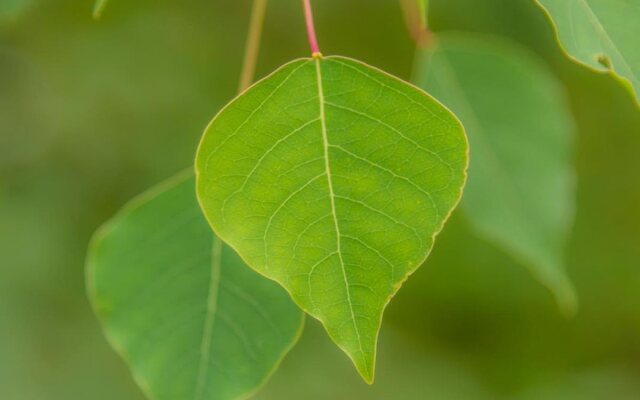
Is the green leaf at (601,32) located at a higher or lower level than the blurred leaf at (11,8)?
higher

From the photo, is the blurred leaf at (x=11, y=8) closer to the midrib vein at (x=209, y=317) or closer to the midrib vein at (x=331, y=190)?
the midrib vein at (x=209, y=317)

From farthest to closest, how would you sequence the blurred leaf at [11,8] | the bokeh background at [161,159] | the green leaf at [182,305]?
the bokeh background at [161,159] → the blurred leaf at [11,8] → the green leaf at [182,305]

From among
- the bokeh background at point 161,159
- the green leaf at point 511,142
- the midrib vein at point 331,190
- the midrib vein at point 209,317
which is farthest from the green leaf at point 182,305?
the bokeh background at point 161,159

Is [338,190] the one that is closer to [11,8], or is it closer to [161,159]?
[11,8]

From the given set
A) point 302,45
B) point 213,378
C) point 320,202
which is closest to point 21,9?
point 213,378

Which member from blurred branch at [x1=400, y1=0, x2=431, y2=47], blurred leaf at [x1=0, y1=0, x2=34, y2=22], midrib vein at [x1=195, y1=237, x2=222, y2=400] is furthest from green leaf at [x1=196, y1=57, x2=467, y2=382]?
blurred branch at [x1=400, y1=0, x2=431, y2=47]

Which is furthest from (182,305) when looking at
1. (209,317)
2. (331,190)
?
(331,190)

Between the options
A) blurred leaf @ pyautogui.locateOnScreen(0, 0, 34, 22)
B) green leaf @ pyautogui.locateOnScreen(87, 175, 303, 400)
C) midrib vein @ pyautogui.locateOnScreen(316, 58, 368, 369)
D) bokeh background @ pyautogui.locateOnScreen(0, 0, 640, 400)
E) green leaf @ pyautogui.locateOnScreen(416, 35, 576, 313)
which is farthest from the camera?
bokeh background @ pyautogui.locateOnScreen(0, 0, 640, 400)

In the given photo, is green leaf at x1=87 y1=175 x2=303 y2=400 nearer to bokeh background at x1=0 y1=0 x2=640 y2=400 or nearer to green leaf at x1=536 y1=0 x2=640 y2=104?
green leaf at x1=536 y1=0 x2=640 y2=104
